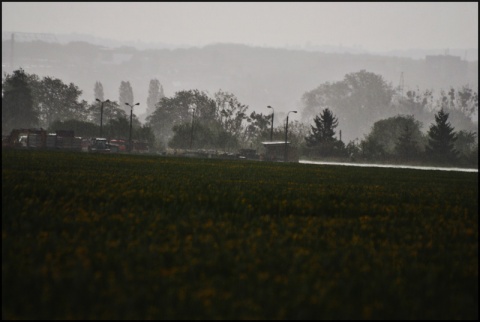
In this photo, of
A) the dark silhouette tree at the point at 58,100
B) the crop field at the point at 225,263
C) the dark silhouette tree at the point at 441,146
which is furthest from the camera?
the dark silhouette tree at the point at 58,100

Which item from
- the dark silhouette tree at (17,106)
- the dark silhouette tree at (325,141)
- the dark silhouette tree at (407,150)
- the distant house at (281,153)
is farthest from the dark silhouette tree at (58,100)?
the dark silhouette tree at (407,150)

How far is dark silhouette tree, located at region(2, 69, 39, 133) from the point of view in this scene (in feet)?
Result: 397

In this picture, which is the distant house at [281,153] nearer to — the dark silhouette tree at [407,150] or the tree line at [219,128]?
the tree line at [219,128]

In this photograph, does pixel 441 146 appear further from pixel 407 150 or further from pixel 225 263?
pixel 225 263

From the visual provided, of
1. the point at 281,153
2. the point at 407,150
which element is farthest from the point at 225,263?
the point at 407,150

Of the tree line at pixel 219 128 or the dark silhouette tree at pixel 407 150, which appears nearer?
the dark silhouette tree at pixel 407 150

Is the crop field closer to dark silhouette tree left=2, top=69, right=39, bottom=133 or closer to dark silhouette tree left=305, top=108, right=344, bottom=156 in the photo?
dark silhouette tree left=305, top=108, right=344, bottom=156

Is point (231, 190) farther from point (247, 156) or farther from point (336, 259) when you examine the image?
point (247, 156)

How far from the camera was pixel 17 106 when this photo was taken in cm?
12169

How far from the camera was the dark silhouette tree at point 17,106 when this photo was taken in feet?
397

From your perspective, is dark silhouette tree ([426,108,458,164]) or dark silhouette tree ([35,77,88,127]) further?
dark silhouette tree ([35,77,88,127])

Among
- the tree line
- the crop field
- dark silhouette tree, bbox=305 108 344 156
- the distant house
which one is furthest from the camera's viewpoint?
dark silhouette tree, bbox=305 108 344 156

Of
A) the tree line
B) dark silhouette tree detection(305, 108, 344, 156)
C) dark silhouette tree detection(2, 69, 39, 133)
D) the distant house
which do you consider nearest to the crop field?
the distant house

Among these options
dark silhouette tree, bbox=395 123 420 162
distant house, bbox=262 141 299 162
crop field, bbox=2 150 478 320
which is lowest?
crop field, bbox=2 150 478 320
